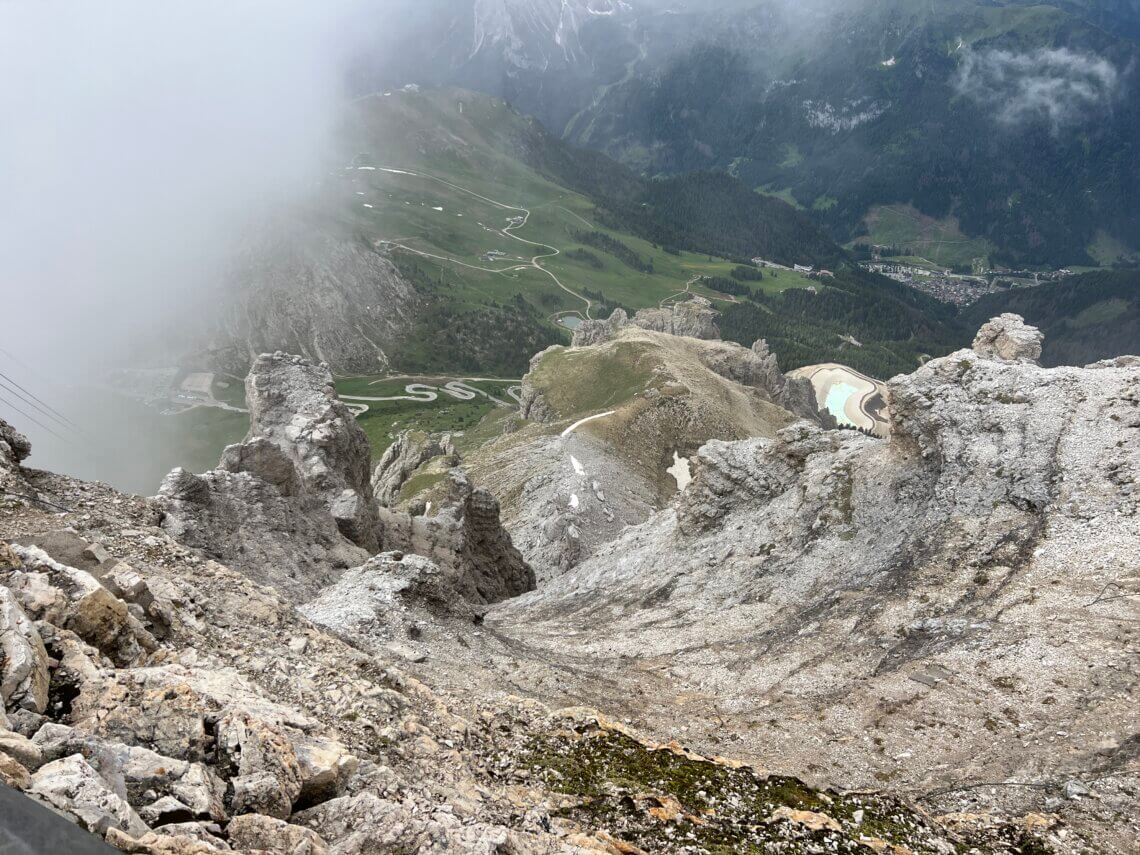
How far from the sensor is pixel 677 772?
21062 mm

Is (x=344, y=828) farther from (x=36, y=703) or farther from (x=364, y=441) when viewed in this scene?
(x=364, y=441)

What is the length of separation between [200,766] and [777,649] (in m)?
31.2

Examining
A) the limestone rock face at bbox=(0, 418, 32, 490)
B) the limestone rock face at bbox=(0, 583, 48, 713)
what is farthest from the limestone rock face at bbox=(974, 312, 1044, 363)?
the limestone rock face at bbox=(0, 583, 48, 713)

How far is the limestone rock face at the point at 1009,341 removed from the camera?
88.4 m

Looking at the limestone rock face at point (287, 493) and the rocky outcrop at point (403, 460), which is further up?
the rocky outcrop at point (403, 460)

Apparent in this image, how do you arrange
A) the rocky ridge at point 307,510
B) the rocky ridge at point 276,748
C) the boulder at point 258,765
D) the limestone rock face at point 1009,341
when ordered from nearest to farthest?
the rocky ridge at point 276,748
the boulder at point 258,765
the rocky ridge at point 307,510
the limestone rock face at point 1009,341

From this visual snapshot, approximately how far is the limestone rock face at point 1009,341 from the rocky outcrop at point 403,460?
82.6 m

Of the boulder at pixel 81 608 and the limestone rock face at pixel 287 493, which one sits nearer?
the boulder at pixel 81 608

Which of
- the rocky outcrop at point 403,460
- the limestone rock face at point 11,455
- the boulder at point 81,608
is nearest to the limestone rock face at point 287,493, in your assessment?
the limestone rock face at point 11,455

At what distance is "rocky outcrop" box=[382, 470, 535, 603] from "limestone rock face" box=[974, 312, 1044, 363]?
203ft

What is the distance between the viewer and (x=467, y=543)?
70062 mm

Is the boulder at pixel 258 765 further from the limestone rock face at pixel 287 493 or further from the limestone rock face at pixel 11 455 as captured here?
the limestone rock face at pixel 287 493

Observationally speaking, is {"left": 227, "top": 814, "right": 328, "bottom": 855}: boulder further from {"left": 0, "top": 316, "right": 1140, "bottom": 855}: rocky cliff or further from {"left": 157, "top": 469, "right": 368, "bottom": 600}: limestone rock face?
{"left": 157, "top": 469, "right": 368, "bottom": 600}: limestone rock face

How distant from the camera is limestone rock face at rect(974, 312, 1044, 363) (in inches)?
3479
